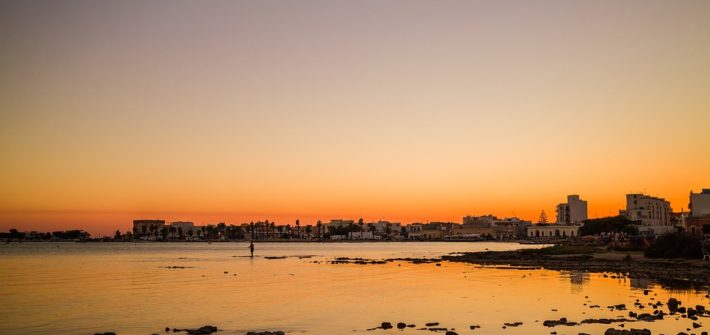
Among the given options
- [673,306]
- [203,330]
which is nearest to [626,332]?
[673,306]

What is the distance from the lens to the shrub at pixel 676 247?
248ft

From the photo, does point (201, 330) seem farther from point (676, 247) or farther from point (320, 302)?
point (676, 247)

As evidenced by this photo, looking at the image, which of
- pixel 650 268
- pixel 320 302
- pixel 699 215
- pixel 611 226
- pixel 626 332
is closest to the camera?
pixel 626 332

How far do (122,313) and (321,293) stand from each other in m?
17.1

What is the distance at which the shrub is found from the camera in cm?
7569

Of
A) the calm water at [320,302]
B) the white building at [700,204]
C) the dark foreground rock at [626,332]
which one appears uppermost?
the white building at [700,204]

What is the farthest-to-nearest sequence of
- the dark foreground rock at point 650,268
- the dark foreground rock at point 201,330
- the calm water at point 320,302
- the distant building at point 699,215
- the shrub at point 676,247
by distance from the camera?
the distant building at point 699,215, the shrub at point 676,247, the dark foreground rock at point 650,268, the calm water at point 320,302, the dark foreground rock at point 201,330

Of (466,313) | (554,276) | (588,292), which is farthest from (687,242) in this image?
(466,313)

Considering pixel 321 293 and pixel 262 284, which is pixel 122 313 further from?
pixel 262 284

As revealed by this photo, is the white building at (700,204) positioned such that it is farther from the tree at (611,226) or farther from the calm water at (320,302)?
the calm water at (320,302)

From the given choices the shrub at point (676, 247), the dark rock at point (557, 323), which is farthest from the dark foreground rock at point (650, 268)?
the dark rock at point (557, 323)

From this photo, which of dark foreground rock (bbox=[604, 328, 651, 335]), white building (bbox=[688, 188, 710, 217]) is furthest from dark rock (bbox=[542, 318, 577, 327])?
white building (bbox=[688, 188, 710, 217])

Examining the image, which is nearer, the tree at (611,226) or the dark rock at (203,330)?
the dark rock at (203,330)

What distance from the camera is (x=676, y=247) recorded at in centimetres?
7844
